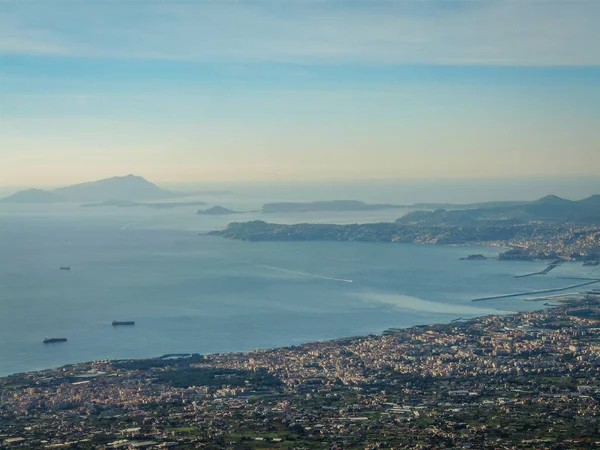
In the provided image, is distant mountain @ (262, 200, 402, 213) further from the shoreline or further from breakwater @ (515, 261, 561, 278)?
the shoreline

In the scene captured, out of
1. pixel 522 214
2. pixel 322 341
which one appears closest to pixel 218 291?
pixel 322 341

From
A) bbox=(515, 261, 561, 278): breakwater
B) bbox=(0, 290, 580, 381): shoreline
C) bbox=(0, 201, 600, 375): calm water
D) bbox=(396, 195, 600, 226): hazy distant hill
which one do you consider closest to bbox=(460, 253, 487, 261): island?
bbox=(0, 201, 600, 375): calm water

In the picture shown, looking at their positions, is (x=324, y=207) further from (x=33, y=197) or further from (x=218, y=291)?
(x=218, y=291)

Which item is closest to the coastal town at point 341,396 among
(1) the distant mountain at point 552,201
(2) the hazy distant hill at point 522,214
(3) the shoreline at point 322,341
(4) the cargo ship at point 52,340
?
(3) the shoreline at point 322,341

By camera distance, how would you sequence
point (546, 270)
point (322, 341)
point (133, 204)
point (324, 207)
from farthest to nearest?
point (133, 204), point (324, 207), point (546, 270), point (322, 341)

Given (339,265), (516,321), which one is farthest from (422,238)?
(516,321)

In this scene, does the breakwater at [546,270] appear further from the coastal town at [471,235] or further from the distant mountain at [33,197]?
the distant mountain at [33,197]
